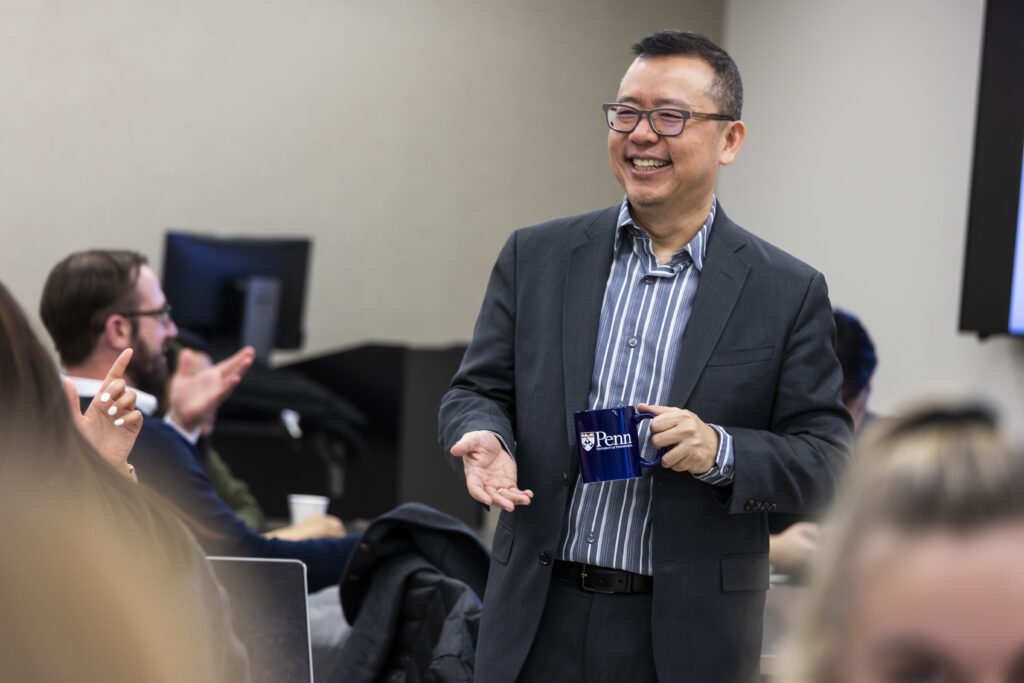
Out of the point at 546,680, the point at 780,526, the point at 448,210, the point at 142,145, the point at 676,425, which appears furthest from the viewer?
the point at 448,210

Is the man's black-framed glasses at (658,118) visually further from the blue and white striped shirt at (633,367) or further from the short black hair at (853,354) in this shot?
the short black hair at (853,354)

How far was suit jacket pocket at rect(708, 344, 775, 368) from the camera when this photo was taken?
1.84m

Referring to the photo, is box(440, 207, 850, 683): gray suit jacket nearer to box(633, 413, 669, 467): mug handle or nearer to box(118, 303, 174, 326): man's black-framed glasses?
box(633, 413, 669, 467): mug handle

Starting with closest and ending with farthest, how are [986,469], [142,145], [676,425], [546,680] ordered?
[986,469]
[676,425]
[546,680]
[142,145]

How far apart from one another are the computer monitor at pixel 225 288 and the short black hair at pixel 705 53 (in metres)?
4.24

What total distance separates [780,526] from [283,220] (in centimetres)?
627

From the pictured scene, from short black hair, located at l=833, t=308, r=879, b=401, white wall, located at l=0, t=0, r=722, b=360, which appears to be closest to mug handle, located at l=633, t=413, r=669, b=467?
short black hair, located at l=833, t=308, r=879, b=401

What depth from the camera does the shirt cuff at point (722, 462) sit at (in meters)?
1.73

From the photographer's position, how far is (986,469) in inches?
22.4

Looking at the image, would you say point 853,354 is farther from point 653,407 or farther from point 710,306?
point 653,407

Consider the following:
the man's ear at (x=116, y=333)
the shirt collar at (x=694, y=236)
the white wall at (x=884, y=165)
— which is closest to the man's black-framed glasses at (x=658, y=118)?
the shirt collar at (x=694, y=236)

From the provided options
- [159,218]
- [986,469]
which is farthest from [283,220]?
[986,469]

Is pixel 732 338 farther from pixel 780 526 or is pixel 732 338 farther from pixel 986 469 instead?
pixel 986 469

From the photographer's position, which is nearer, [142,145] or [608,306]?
[608,306]
